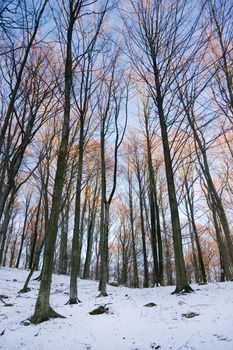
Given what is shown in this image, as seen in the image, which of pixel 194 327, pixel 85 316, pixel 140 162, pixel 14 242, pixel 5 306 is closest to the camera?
pixel 194 327

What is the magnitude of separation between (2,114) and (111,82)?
444 centimetres

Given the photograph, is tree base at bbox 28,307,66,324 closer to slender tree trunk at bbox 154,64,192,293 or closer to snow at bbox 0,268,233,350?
snow at bbox 0,268,233,350

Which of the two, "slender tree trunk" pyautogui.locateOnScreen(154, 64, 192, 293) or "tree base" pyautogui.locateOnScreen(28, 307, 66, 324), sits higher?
"slender tree trunk" pyautogui.locateOnScreen(154, 64, 192, 293)

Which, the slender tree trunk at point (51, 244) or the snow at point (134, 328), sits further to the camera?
the slender tree trunk at point (51, 244)

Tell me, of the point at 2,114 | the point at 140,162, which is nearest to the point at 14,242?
the point at 140,162

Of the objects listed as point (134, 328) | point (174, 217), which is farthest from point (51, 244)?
point (174, 217)

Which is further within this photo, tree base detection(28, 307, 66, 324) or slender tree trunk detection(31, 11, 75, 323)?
slender tree trunk detection(31, 11, 75, 323)

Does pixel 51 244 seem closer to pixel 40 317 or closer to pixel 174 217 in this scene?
Result: pixel 40 317

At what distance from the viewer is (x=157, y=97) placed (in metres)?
8.47

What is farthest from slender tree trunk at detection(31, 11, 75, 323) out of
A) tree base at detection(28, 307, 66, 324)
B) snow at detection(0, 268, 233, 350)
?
snow at detection(0, 268, 233, 350)

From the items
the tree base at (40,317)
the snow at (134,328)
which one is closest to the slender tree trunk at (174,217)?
the snow at (134,328)

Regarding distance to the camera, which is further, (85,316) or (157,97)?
(157,97)

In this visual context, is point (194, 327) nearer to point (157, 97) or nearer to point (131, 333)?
point (131, 333)

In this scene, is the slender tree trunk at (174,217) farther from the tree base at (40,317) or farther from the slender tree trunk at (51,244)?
the tree base at (40,317)
